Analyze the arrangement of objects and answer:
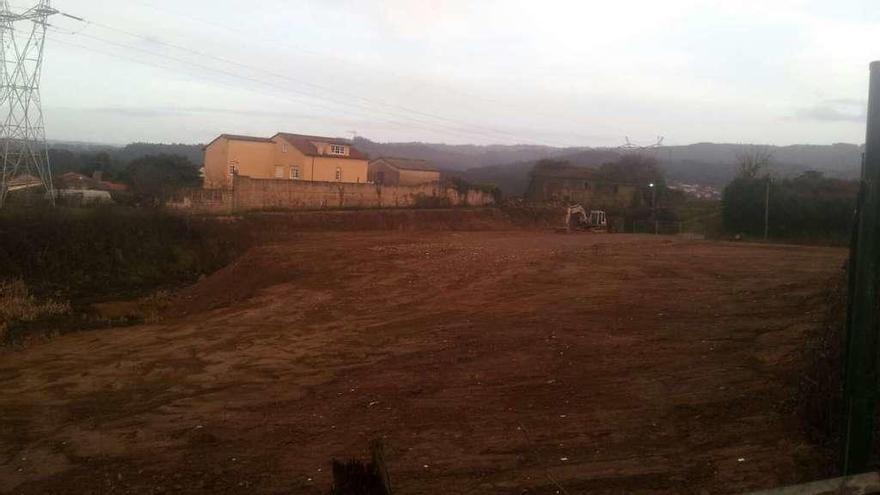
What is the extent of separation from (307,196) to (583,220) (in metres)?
19.9

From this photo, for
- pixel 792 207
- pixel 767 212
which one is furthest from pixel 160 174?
pixel 792 207

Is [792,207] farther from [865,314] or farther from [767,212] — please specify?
[865,314]

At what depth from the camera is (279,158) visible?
54.9 meters

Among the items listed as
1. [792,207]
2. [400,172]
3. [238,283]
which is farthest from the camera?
[400,172]

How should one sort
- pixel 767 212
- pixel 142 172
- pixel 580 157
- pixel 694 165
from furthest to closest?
pixel 580 157
pixel 694 165
pixel 142 172
pixel 767 212

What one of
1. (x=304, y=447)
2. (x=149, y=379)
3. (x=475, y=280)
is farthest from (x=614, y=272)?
(x=304, y=447)

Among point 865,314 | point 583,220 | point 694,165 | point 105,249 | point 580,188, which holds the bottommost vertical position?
point 105,249

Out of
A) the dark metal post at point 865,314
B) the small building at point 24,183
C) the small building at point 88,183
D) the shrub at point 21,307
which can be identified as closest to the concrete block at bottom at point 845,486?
the dark metal post at point 865,314

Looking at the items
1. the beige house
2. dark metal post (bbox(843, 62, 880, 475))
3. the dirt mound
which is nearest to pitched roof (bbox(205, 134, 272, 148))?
A: the beige house

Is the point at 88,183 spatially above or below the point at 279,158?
below

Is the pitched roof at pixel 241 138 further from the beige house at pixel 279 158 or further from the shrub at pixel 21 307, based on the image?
the shrub at pixel 21 307

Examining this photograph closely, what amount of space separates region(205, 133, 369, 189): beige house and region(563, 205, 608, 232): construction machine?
17.2 meters

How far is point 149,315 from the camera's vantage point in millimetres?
23969

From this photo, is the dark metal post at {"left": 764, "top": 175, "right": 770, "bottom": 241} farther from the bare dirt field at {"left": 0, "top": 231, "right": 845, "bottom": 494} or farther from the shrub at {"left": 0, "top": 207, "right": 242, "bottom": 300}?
the shrub at {"left": 0, "top": 207, "right": 242, "bottom": 300}
